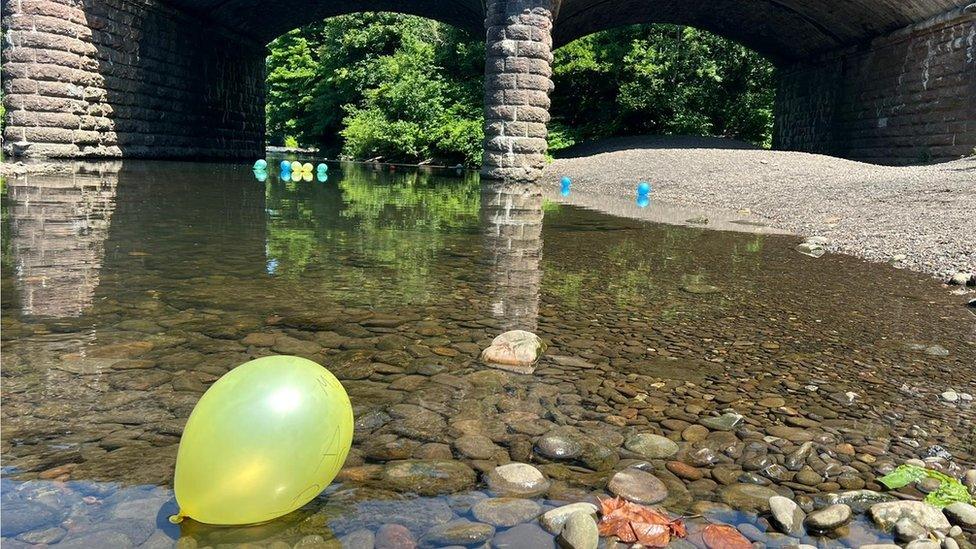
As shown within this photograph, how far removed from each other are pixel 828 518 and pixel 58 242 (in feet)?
18.6

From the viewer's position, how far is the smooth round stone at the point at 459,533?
179cm

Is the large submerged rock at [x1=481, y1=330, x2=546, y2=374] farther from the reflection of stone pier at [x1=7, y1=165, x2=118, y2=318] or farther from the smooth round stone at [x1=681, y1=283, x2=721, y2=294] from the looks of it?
the reflection of stone pier at [x1=7, y1=165, x2=118, y2=318]

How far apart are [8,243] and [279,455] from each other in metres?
4.75

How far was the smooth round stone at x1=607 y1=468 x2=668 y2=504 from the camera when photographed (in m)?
2.04

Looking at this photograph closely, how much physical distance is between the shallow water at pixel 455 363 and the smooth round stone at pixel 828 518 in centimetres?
6

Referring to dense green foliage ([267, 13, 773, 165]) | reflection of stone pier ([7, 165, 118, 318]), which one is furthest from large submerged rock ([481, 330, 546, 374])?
dense green foliage ([267, 13, 773, 165])

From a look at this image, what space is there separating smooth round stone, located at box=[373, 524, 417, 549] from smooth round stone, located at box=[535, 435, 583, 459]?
63 centimetres

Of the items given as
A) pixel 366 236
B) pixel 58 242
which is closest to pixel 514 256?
pixel 366 236

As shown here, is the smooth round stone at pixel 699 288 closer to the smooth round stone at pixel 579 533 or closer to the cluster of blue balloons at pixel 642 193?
the smooth round stone at pixel 579 533

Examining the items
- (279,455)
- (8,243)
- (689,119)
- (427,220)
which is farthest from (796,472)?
(689,119)

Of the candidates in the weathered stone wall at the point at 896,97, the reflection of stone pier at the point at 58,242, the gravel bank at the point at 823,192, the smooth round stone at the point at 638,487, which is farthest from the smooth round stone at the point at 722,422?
the weathered stone wall at the point at 896,97

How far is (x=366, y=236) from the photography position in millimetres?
6738

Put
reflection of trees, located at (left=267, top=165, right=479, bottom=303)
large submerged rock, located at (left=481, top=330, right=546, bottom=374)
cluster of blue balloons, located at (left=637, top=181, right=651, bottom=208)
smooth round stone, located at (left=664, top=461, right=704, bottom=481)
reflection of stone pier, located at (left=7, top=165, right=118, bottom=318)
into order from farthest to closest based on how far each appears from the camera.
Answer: cluster of blue balloons, located at (left=637, top=181, right=651, bottom=208)
reflection of trees, located at (left=267, top=165, right=479, bottom=303)
reflection of stone pier, located at (left=7, top=165, right=118, bottom=318)
large submerged rock, located at (left=481, top=330, right=546, bottom=374)
smooth round stone, located at (left=664, top=461, right=704, bottom=481)

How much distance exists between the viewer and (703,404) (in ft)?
9.11
